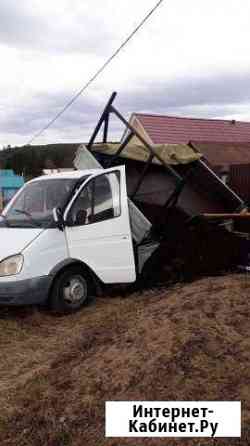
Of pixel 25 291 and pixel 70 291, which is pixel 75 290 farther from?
pixel 25 291

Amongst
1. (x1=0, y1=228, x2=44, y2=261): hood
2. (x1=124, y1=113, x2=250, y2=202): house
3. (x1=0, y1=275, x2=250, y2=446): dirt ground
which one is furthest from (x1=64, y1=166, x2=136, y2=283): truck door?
(x1=124, y1=113, x2=250, y2=202): house

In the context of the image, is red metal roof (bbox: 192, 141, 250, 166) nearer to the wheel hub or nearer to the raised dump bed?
the raised dump bed

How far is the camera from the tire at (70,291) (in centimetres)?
614

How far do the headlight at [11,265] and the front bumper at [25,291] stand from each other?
5.0 inches

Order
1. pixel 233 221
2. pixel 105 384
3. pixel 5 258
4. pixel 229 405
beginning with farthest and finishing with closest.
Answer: pixel 233 221 < pixel 5 258 < pixel 105 384 < pixel 229 405

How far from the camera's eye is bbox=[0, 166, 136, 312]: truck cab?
589 centimetres

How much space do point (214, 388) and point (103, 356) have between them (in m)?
1.12

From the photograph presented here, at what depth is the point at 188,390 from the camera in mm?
3363

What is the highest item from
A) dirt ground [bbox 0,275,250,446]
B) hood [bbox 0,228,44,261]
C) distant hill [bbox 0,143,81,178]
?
distant hill [bbox 0,143,81,178]

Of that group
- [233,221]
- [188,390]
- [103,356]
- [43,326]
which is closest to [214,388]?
[188,390]

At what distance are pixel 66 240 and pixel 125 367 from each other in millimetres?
2758

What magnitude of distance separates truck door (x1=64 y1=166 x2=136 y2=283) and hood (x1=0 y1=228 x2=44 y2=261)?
0.62m

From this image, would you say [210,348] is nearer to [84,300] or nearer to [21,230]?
[84,300]

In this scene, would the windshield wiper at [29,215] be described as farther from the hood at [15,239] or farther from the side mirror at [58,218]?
the side mirror at [58,218]
